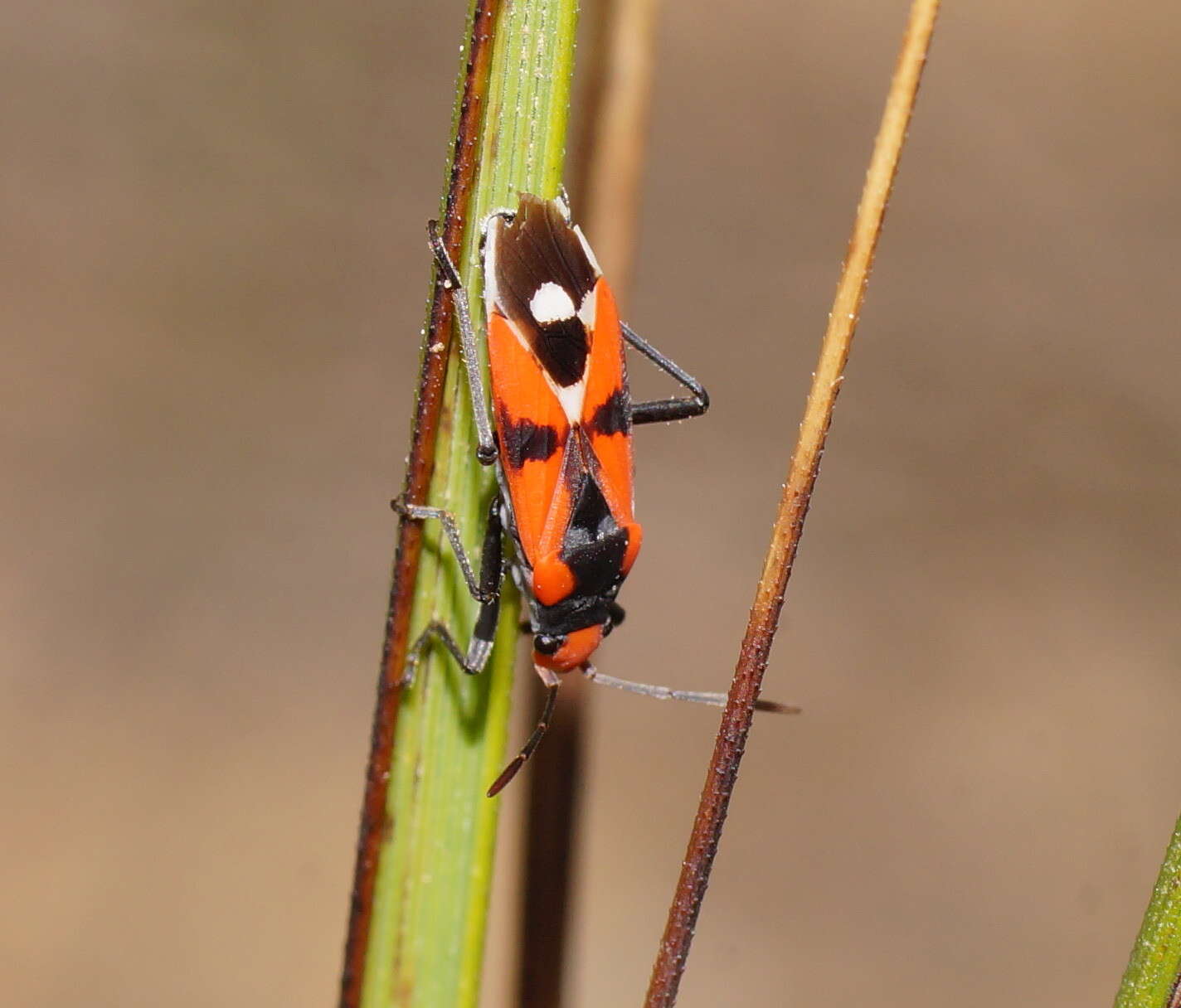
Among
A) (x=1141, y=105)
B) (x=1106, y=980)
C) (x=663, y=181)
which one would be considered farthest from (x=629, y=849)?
(x=1141, y=105)

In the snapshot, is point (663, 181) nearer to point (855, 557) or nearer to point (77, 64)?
point (855, 557)

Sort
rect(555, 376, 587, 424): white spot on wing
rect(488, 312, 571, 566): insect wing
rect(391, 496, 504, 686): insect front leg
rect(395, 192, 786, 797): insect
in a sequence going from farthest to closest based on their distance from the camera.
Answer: rect(555, 376, 587, 424): white spot on wing
rect(488, 312, 571, 566): insect wing
rect(395, 192, 786, 797): insect
rect(391, 496, 504, 686): insect front leg

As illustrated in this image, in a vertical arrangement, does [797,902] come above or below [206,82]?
below

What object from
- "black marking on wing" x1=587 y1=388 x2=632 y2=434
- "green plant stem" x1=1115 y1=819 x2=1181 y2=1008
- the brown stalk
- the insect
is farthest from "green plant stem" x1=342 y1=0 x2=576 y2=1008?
"green plant stem" x1=1115 y1=819 x2=1181 y2=1008

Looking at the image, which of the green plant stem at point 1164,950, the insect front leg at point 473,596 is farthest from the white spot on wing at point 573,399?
the green plant stem at point 1164,950

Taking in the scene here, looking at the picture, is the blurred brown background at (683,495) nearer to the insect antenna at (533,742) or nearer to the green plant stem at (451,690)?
the insect antenna at (533,742)

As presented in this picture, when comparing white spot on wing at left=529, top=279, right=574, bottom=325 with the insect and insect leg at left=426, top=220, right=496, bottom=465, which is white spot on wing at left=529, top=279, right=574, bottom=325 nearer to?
the insect
